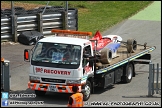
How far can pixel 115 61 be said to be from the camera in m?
18.6

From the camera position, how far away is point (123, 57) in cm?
1939

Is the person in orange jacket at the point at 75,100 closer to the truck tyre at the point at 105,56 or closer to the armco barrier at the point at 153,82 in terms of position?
the truck tyre at the point at 105,56

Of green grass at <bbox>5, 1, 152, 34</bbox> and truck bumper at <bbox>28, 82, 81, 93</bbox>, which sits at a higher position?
green grass at <bbox>5, 1, 152, 34</bbox>

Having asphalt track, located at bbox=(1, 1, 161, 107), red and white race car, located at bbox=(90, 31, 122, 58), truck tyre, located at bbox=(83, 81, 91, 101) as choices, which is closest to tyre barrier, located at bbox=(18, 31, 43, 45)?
asphalt track, located at bbox=(1, 1, 161, 107)

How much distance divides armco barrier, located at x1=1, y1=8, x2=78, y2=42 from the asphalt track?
30.6 inches

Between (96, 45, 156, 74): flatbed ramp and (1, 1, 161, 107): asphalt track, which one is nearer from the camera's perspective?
(1, 1, 161, 107): asphalt track

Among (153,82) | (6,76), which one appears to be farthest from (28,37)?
(153,82)

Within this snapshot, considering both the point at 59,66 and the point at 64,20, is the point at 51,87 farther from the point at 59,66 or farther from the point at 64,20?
the point at 64,20

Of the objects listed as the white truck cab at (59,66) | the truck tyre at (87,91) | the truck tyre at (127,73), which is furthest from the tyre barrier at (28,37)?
the truck tyre at (87,91)

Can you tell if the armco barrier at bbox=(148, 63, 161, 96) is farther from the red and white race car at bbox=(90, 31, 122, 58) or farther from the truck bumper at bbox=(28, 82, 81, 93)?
the truck bumper at bbox=(28, 82, 81, 93)

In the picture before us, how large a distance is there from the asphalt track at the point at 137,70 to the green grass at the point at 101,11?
65 centimetres

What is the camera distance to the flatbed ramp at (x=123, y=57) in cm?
1773

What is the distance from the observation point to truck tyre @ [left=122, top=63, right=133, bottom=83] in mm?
19538

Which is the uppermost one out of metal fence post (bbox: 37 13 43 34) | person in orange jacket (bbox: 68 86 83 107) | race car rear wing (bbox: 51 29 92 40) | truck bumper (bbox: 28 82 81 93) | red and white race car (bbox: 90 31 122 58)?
metal fence post (bbox: 37 13 43 34)
